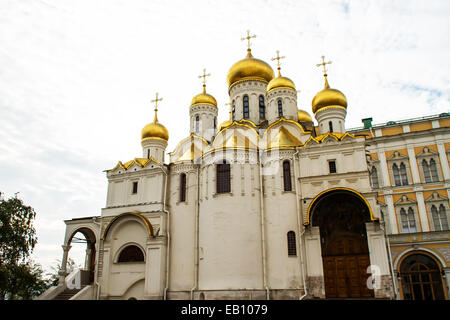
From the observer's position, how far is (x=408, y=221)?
2294 centimetres

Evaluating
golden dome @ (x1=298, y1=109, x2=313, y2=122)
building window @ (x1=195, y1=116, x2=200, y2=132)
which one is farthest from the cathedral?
golden dome @ (x1=298, y1=109, x2=313, y2=122)

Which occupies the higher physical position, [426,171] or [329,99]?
[329,99]

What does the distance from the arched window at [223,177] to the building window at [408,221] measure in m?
11.7

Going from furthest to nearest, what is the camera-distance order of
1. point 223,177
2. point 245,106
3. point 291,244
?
point 245,106 → point 223,177 → point 291,244

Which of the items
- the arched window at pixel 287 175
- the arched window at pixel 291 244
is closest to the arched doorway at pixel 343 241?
the arched window at pixel 291 244

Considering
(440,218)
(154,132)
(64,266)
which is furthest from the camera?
(154,132)

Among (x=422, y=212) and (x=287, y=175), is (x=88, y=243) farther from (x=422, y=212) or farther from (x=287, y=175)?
(x=422, y=212)

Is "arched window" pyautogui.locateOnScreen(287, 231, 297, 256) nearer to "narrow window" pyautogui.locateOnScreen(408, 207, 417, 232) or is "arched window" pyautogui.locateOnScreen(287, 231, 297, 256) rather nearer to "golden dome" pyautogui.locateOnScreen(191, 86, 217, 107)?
"narrow window" pyautogui.locateOnScreen(408, 207, 417, 232)

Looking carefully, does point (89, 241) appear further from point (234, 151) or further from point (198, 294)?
point (234, 151)

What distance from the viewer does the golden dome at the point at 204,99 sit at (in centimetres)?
2559

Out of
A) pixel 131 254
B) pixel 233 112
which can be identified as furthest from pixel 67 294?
pixel 233 112

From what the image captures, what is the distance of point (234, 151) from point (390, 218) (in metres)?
11.2

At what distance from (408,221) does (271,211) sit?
10.00m
